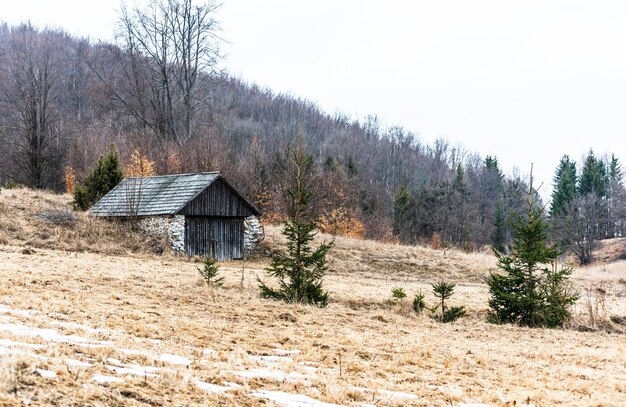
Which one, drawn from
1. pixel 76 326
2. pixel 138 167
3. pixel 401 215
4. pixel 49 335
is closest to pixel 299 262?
pixel 76 326

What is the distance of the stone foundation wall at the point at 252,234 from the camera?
110 ft

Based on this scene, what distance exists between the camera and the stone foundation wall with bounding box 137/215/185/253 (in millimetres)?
30578

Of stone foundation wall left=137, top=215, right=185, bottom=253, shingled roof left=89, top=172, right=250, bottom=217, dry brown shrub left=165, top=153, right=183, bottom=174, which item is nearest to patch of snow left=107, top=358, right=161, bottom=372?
stone foundation wall left=137, top=215, right=185, bottom=253

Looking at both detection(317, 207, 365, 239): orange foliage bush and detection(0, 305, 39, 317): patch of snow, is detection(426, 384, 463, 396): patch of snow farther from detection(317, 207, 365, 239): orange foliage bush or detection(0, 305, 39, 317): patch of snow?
detection(317, 207, 365, 239): orange foliage bush

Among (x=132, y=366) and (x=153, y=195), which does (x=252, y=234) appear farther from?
(x=132, y=366)

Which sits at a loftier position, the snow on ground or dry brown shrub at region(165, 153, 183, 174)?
dry brown shrub at region(165, 153, 183, 174)

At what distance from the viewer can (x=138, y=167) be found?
41.6 metres

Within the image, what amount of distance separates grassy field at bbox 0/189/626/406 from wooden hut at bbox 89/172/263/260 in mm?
9510

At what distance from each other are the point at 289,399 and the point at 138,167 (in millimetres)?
37039

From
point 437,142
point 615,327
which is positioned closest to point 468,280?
point 615,327

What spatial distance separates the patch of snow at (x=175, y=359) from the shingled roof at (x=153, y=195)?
75.8ft

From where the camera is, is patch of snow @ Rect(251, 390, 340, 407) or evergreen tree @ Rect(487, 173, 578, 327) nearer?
patch of snow @ Rect(251, 390, 340, 407)

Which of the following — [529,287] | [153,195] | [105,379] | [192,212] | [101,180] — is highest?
[101,180]

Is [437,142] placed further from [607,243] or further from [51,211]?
[51,211]
